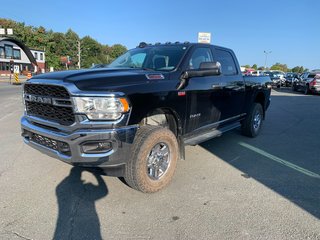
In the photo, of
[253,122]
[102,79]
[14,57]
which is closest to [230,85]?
[253,122]

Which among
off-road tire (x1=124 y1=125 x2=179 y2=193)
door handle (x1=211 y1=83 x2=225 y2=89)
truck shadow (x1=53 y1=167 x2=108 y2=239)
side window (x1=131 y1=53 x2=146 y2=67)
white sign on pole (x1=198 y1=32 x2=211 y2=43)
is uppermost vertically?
white sign on pole (x1=198 y1=32 x2=211 y2=43)

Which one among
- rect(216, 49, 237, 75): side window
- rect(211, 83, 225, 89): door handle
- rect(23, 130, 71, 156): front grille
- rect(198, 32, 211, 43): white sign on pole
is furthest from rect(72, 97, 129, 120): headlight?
rect(198, 32, 211, 43): white sign on pole

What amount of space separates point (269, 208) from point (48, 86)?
122 inches

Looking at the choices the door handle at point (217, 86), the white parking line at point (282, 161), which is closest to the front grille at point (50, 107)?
the door handle at point (217, 86)

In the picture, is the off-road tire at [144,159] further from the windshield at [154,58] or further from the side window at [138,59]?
the side window at [138,59]

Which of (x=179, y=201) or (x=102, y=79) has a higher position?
(x=102, y=79)

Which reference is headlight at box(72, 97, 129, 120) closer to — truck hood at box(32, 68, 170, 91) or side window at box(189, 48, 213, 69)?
truck hood at box(32, 68, 170, 91)

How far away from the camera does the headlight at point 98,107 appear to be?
3.18 meters

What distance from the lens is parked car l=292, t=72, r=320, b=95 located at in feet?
70.0

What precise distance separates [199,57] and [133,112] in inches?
78.1

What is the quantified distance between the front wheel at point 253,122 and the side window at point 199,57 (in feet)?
7.22

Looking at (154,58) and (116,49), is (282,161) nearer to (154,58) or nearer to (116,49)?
(154,58)

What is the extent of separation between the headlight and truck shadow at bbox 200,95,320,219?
2.48m

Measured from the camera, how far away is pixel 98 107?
3.20 metres
